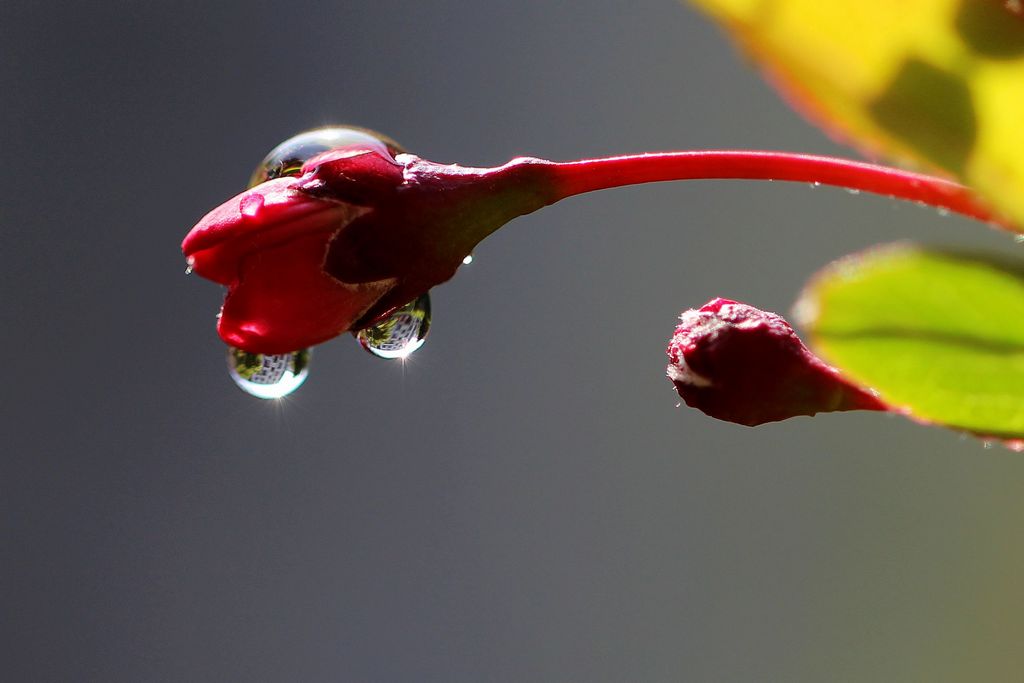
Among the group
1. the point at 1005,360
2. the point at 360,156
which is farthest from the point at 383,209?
the point at 1005,360

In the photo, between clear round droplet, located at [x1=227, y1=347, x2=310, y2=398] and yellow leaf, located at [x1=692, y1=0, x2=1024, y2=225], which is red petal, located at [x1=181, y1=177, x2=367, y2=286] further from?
yellow leaf, located at [x1=692, y1=0, x2=1024, y2=225]

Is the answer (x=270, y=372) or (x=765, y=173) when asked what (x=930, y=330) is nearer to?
(x=765, y=173)

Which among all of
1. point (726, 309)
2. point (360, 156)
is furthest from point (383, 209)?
point (726, 309)

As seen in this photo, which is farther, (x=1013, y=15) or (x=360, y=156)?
(x=360, y=156)

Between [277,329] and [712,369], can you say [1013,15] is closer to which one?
[712,369]

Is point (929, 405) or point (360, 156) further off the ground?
point (360, 156)

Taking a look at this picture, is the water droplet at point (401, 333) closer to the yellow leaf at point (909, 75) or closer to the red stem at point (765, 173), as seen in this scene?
the red stem at point (765, 173)

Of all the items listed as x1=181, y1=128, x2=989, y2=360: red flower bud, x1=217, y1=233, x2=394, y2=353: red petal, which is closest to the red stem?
x1=181, y1=128, x2=989, y2=360: red flower bud
